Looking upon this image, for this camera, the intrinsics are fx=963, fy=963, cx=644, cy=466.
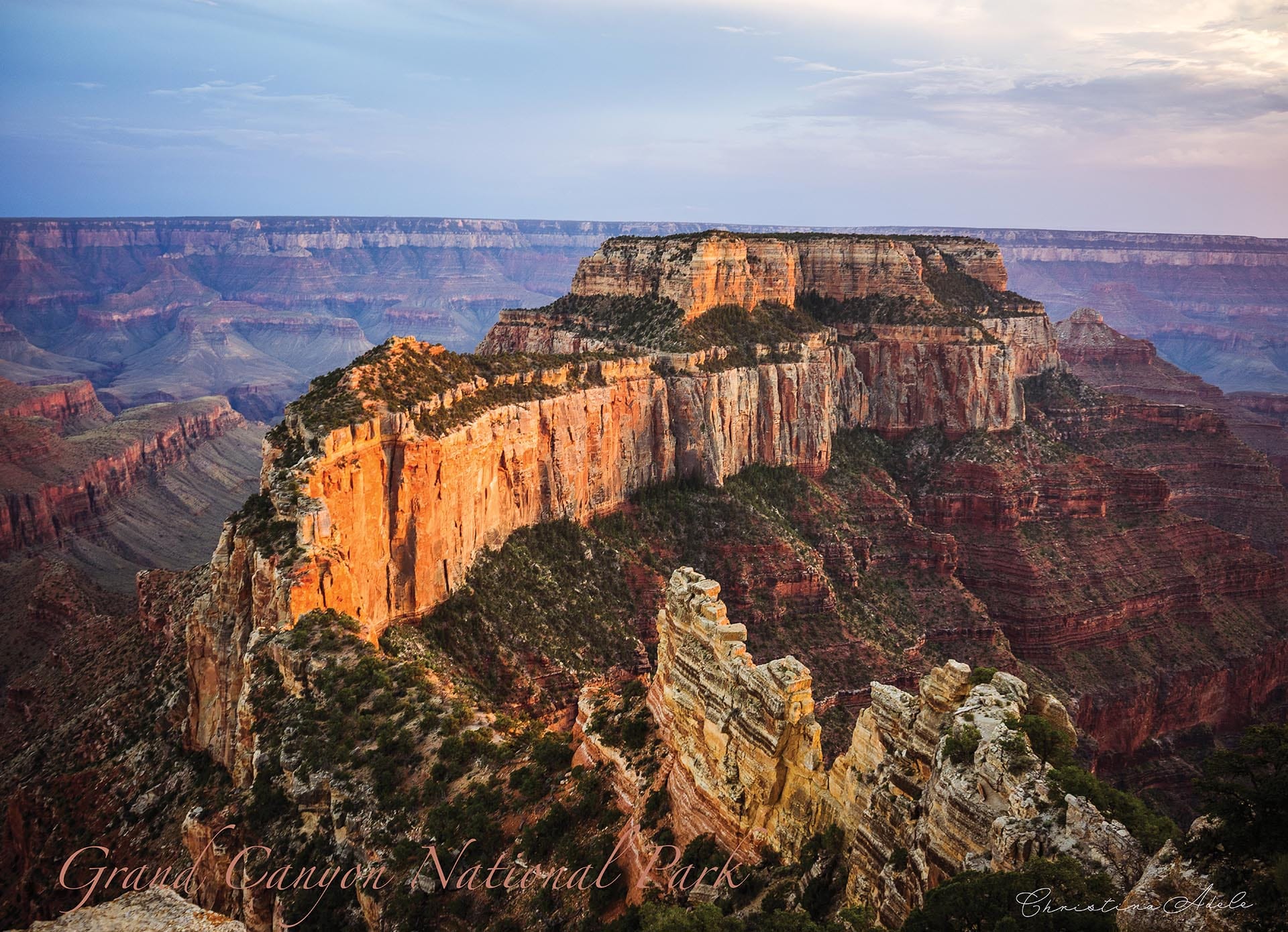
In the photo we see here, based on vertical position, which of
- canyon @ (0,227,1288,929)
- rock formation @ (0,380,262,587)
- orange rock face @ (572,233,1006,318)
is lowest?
rock formation @ (0,380,262,587)

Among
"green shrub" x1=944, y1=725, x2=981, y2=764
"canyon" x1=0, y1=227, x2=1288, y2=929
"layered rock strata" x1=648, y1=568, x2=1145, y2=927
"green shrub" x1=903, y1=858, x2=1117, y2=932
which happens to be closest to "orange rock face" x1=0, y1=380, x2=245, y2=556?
"canyon" x1=0, y1=227, x2=1288, y2=929

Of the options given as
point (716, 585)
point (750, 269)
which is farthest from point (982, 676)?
point (750, 269)

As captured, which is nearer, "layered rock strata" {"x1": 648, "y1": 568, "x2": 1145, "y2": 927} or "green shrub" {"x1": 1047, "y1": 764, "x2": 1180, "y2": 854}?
"layered rock strata" {"x1": 648, "y1": 568, "x2": 1145, "y2": 927}

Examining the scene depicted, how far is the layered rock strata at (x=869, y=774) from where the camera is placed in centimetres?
2003

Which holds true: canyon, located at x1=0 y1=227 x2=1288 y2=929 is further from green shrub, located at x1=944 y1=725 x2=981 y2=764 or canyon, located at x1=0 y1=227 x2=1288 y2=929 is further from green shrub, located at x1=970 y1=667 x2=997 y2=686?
green shrub, located at x1=970 y1=667 x2=997 y2=686

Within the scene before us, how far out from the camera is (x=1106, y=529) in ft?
324

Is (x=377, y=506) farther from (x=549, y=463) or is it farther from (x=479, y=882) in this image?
(x=479, y=882)

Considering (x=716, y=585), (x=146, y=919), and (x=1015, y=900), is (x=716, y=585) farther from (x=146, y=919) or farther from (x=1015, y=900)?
(x=146, y=919)

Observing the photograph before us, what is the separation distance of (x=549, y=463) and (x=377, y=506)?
64.7ft

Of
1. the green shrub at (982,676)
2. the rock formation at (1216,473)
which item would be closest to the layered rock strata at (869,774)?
the green shrub at (982,676)

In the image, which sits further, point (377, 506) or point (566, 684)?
point (566, 684)

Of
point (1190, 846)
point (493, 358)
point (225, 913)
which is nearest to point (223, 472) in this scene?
point (493, 358)

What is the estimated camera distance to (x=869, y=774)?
25.9m

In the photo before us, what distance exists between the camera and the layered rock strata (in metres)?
20.0
